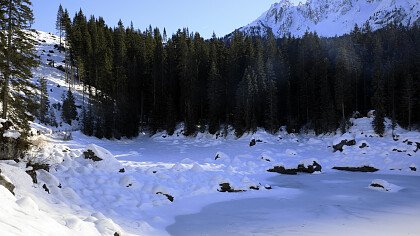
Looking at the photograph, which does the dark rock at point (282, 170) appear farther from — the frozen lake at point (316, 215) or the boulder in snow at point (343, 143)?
the boulder in snow at point (343, 143)

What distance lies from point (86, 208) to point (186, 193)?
601 centimetres

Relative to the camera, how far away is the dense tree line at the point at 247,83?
2087 inches

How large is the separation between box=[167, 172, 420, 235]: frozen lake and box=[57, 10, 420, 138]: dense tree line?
2966 cm

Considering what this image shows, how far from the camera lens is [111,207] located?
1391cm

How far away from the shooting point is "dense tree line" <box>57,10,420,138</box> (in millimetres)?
53000

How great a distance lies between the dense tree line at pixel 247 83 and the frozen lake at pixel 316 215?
29665 mm

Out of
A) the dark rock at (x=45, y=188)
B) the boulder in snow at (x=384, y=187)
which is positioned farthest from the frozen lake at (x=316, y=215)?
the dark rock at (x=45, y=188)

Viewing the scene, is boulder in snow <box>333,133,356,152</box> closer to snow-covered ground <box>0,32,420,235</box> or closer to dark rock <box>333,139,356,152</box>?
dark rock <box>333,139,356,152</box>

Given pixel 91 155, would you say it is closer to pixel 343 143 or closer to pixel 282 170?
pixel 282 170

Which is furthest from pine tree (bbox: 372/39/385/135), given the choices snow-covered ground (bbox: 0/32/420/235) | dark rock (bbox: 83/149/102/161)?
dark rock (bbox: 83/149/102/161)

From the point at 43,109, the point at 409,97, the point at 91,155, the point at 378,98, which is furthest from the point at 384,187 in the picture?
the point at 43,109

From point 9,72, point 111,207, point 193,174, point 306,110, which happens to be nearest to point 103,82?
point 306,110

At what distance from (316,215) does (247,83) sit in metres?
42.5

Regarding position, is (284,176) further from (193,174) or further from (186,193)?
(186,193)
